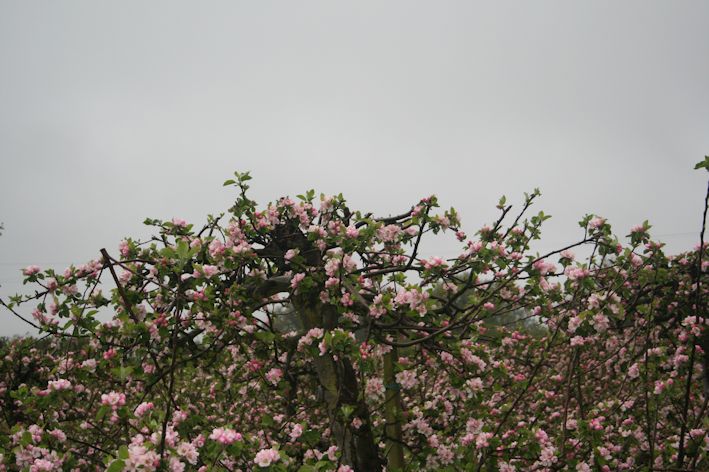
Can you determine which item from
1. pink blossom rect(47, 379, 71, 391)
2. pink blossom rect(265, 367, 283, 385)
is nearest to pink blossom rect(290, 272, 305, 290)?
pink blossom rect(265, 367, 283, 385)

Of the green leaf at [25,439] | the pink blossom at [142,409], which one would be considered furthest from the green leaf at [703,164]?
the green leaf at [25,439]

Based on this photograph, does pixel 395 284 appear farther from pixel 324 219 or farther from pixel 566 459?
pixel 566 459

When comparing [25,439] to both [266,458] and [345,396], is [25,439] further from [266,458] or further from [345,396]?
[345,396]

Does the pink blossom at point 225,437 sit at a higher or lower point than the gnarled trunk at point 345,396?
lower

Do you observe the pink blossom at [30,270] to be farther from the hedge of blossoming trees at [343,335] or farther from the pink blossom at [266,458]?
the pink blossom at [266,458]

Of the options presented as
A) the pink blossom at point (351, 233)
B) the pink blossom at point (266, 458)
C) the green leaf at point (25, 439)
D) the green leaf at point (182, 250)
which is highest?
the pink blossom at point (351, 233)

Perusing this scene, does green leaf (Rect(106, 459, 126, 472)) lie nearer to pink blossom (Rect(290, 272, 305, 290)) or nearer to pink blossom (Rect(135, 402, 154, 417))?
pink blossom (Rect(135, 402, 154, 417))

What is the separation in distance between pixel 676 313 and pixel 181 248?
19.2ft

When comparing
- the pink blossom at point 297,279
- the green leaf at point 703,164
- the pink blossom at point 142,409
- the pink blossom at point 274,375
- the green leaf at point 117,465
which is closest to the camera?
the green leaf at point 117,465

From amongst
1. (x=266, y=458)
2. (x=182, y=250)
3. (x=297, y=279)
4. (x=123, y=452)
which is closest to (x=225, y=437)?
(x=266, y=458)

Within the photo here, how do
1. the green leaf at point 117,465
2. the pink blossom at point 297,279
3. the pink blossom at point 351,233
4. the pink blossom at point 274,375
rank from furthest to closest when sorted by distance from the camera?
the pink blossom at point 274,375 < the pink blossom at point 351,233 < the pink blossom at point 297,279 < the green leaf at point 117,465

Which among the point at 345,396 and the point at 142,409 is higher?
the point at 345,396

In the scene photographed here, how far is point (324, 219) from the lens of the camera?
15.5 feet

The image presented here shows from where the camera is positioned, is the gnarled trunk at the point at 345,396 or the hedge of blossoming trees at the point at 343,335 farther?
the gnarled trunk at the point at 345,396
